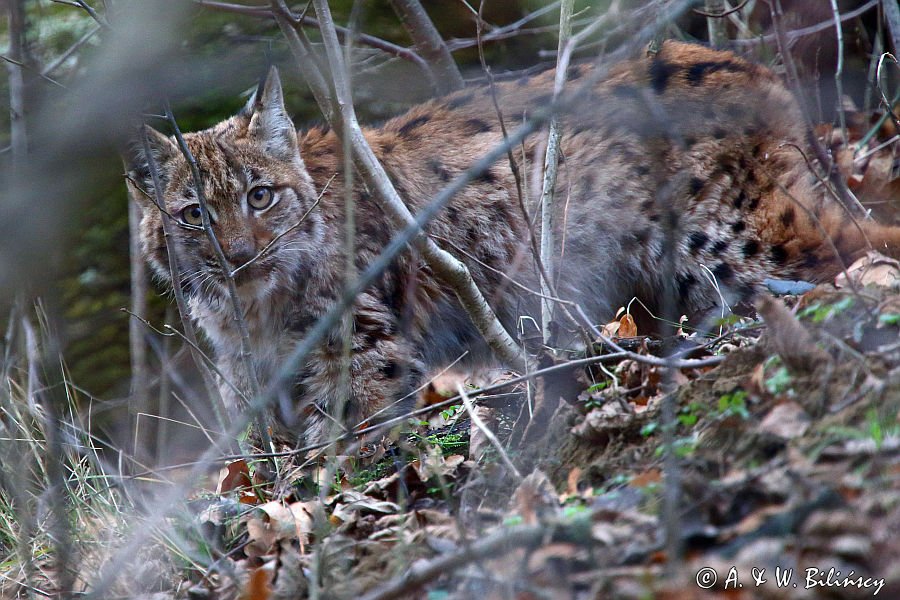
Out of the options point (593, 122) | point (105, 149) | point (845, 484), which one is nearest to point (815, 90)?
point (593, 122)

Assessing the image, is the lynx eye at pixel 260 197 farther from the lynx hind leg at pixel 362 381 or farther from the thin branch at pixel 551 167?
the thin branch at pixel 551 167

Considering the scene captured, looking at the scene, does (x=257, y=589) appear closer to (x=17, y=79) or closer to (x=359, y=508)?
(x=359, y=508)

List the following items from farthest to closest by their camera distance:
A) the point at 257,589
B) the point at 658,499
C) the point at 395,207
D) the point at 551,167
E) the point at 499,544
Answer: the point at 551,167 → the point at 395,207 → the point at 257,589 → the point at 658,499 → the point at 499,544

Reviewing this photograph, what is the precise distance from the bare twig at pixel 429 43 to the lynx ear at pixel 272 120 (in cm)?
123

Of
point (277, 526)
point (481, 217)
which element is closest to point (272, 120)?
point (481, 217)

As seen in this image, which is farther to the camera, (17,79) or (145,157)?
(145,157)

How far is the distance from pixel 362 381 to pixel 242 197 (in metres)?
1.30

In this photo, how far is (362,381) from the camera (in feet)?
17.6

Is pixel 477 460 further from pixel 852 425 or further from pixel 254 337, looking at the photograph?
pixel 254 337

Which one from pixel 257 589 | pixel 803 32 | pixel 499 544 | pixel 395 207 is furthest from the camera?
pixel 803 32

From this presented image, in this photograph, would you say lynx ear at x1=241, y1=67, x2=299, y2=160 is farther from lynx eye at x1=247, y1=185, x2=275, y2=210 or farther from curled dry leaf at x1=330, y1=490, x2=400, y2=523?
curled dry leaf at x1=330, y1=490, x2=400, y2=523

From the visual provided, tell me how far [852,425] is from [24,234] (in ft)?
6.98

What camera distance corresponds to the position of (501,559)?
2.49 metres

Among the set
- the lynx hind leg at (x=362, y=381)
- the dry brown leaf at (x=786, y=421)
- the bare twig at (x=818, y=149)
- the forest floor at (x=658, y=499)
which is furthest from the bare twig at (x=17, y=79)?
the bare twig at (x=818, y=149)
